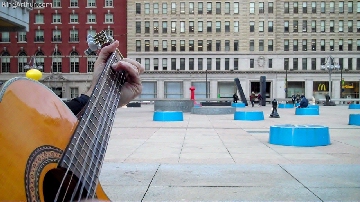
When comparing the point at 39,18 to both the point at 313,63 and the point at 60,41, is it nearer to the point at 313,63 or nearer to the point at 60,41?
the point at 60,41

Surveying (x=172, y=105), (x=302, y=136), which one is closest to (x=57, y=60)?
(x=172, y=105)

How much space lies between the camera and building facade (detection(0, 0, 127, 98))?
67000mm

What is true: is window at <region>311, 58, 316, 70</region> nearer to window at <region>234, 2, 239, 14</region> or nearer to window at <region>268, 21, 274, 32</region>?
window at <region>268, 21, 274, 32</region>

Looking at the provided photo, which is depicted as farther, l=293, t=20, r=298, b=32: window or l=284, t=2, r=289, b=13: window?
l=293, t=20, r=298, b=32: window

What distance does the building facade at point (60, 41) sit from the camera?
67.0 metres

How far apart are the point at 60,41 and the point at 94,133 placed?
227 ft

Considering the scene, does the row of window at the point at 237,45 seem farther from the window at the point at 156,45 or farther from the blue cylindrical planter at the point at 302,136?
the blue cylindrical planter at the point at 302,136

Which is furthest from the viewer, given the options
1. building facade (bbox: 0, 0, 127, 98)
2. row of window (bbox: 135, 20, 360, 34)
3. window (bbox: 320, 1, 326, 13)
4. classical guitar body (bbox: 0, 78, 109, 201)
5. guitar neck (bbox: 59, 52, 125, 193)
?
row of window (bbox: 135, 20, 360, 34)

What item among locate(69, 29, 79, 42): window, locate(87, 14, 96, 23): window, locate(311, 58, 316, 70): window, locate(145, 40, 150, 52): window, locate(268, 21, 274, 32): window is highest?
locate(87, 14, 96, 23): window

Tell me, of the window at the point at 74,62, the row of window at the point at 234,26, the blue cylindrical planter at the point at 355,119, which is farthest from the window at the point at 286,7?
the blue cylindrical planter at the point at 355,119

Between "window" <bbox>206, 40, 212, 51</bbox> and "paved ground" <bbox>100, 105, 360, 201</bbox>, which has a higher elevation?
"window" <bbox>206, 40, 212, 51</bbox>

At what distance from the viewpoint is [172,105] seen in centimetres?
3103

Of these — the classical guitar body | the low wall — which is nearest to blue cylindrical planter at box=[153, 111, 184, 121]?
the low wall

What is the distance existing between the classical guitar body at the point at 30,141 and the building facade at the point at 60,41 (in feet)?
218
